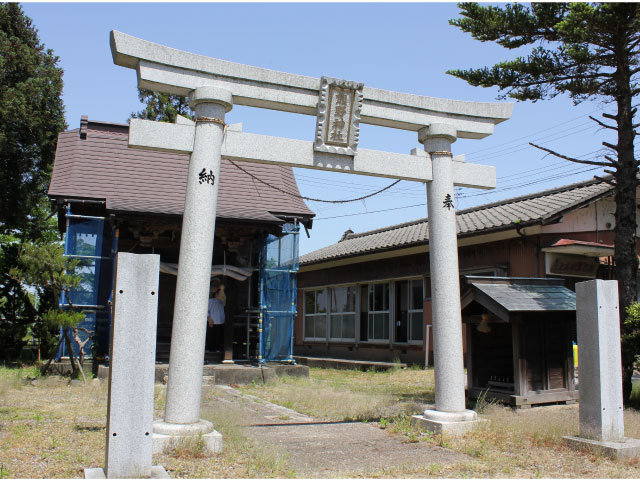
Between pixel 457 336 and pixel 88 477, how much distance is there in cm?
492

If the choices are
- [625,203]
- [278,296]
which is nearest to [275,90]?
[625,203]

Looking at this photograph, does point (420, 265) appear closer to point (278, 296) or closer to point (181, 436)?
point (278, 296)

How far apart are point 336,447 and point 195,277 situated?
2549 mm

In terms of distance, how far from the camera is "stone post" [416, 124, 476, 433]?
760 centimetres

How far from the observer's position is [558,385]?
383 inches

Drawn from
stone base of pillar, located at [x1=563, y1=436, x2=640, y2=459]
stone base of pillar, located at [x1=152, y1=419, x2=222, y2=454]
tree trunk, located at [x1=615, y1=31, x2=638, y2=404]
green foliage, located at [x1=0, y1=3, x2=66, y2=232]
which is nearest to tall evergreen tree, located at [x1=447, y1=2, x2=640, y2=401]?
tree trunk, located at [x1=615, y1=31, x2=638, y2=404]

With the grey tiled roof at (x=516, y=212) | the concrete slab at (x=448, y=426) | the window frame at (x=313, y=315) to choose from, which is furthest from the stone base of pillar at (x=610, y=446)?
the window frame at (x=313, y=315)

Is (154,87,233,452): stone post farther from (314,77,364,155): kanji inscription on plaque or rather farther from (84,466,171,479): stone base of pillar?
(314,77,364,155): kanji inscription on plaque

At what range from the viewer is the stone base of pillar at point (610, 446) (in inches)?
239

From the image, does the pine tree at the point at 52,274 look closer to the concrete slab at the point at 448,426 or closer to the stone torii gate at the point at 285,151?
the stone torii gate at the point at 285,151

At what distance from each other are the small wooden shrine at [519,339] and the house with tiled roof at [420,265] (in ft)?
2.17

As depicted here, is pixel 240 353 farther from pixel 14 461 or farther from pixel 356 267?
pixel 14 461

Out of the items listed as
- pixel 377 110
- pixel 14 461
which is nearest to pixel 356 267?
pixel 377 110

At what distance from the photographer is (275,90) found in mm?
7629
